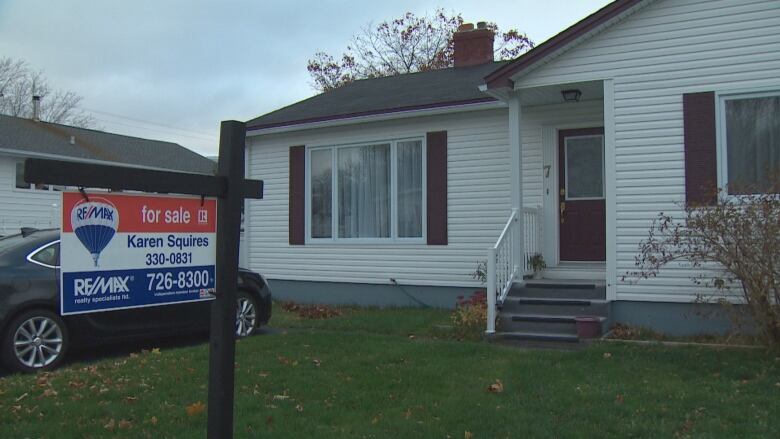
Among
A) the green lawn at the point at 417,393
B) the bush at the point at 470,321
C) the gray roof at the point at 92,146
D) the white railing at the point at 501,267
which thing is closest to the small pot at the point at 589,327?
the green lawn at the point at 417,393

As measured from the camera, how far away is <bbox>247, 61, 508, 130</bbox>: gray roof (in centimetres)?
1121

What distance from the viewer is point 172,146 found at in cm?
2781

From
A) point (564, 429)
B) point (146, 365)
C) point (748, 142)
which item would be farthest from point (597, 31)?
point (146, 365)

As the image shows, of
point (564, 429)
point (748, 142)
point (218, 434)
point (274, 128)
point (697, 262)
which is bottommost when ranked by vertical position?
point (564, 429)

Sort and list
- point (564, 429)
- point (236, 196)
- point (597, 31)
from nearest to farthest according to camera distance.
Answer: point (236, 196) < point (564, 429) < point (597, 31)

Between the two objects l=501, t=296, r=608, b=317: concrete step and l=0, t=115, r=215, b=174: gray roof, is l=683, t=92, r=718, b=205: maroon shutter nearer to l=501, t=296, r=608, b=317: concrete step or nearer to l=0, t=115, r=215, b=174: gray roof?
l=501, t=296, r=608, b=317: concrete step

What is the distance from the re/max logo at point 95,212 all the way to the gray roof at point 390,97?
27.5 ft

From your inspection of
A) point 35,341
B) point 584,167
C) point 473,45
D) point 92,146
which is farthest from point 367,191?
point 92,146

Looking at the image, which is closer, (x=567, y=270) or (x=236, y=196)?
(x=236, y=196)

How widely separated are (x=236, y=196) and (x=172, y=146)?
26.2 metres

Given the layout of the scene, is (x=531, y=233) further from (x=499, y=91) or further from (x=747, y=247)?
(x=747, y=247)

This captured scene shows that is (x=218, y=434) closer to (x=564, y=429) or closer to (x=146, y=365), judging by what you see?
(x=564, y=429)

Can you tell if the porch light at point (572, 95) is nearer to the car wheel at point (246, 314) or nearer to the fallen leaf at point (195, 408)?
the car wheel at point (246, 314)

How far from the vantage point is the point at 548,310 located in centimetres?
878
